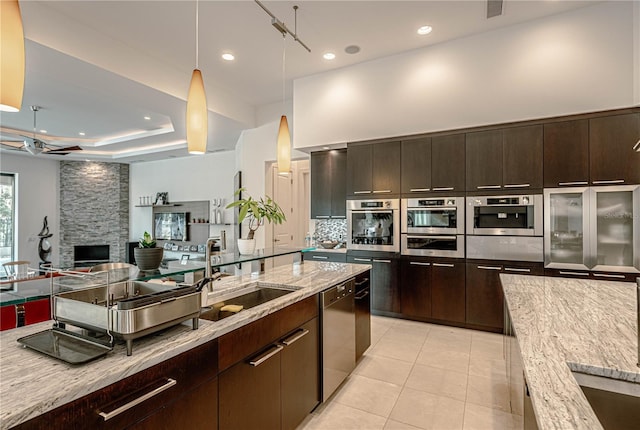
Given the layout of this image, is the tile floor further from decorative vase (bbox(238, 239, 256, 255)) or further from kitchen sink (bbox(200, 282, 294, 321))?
decorative vase (bbox(238, 239, 256, 255))

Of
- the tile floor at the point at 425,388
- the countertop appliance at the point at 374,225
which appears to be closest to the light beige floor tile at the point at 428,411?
the tile floor at the point at 425,388

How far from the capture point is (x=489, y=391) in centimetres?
254

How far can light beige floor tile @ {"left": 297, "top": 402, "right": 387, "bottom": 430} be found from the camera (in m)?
2.12

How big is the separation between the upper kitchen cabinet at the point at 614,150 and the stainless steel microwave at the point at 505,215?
601mm

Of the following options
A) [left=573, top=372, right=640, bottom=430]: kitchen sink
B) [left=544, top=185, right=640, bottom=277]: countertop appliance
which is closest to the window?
[left=573, top=372, right=640, bottom=430]: kitchen sink

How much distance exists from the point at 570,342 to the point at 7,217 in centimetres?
1099

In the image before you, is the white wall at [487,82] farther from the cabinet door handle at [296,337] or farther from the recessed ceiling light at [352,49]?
the cabinet door handle at [296,337]

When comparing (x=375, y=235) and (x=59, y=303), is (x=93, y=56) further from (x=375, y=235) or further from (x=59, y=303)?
(x=375, y=235)

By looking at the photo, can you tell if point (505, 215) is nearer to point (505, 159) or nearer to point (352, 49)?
point (505, 159)

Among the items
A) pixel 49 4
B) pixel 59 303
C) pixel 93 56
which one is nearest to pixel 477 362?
pixel 59 303

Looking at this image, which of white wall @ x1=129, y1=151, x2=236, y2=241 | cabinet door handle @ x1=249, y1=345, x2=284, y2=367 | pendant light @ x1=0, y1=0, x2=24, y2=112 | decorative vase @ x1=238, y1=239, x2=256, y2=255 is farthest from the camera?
white wall @ x1=129, y1=151, x2=236, y2=241

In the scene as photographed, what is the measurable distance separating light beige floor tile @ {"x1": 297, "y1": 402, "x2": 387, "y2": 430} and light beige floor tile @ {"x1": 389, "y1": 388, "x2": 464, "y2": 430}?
15 cm

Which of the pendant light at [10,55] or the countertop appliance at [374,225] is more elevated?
the pendant light at [10,55]

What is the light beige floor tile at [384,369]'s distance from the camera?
2760mm
